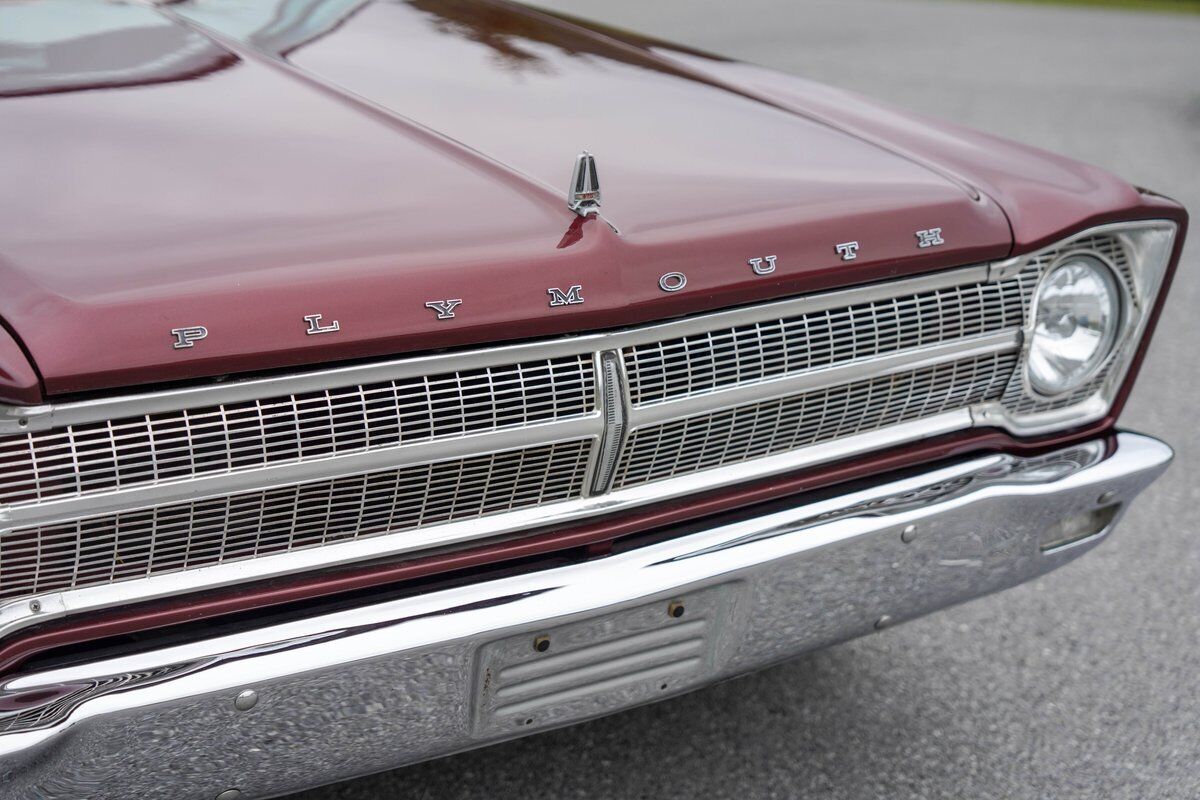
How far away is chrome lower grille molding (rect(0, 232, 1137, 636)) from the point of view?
1509 mm

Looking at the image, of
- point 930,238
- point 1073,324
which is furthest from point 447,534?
point 1073,324

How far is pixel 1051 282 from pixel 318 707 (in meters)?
1.42

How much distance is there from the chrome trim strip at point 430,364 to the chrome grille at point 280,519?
A: 13 centimetres

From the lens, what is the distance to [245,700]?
1.57m

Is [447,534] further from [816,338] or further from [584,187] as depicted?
[816,338]

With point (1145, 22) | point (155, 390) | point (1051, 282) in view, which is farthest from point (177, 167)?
point (1145, 22)

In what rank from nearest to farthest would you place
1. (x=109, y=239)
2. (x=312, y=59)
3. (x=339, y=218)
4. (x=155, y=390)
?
(x=155, y=390), (x=109, y=239), (x=339, y=218), (x=312, y=59)

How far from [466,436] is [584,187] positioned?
392 mm

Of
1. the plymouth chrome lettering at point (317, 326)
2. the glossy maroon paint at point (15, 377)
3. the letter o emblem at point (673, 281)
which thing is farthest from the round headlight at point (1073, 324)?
the glossy maroon paint at point (15, 377)

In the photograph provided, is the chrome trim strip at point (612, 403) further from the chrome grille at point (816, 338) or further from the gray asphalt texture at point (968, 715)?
the gray asphalt texture at point (968, 715)

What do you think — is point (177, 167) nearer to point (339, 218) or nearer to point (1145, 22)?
point (339, 218)

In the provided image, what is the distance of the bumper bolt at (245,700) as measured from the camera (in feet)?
5.15

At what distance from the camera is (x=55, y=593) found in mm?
1548

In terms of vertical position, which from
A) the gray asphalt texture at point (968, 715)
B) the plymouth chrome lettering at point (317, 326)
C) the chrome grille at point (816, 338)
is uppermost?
Result: the plymouth chrome lettering at point (317, 326)
